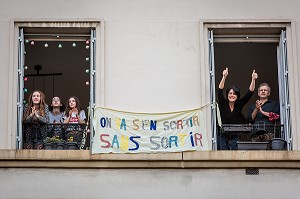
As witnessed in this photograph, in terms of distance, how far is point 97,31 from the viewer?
1969 cm

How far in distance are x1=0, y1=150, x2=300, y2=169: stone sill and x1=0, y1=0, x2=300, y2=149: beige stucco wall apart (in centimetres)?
54

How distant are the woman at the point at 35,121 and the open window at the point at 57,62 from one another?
124mm

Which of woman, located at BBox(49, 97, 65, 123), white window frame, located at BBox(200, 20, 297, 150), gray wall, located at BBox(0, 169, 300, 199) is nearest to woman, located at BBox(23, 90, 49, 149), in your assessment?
woman, located at BBox(49, 97, 65, 123)

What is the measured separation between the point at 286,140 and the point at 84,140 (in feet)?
12.7

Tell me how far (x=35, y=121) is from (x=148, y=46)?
262 cm

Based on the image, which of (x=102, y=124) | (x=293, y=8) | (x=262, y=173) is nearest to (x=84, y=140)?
(x=102, y=124)

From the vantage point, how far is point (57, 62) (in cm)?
2455

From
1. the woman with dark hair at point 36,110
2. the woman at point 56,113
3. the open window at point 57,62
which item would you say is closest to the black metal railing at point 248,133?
the open window at point 57,62

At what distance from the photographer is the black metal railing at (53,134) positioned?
19.3 m

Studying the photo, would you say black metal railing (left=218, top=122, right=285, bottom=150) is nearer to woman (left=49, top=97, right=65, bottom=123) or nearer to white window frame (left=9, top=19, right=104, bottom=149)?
white window frame (left=9, top=19, right=104, bottom=149)

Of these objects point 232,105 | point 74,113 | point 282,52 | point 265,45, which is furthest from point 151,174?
point 265,45

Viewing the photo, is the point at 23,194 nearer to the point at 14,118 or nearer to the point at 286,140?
the point at 14,118

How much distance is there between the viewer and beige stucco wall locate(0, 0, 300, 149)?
1938 centimetres

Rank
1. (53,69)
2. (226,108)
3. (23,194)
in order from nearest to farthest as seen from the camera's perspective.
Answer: (23,194), (226,108), (53,69)
